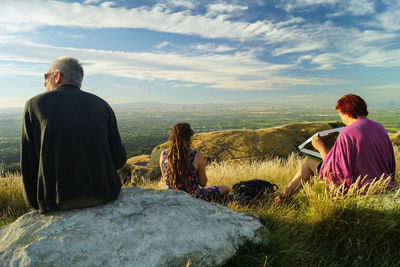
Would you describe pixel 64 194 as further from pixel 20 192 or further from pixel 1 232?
pixel 20 192

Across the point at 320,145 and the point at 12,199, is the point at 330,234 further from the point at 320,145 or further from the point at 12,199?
the point at 12,199

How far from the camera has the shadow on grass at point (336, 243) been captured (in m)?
2.56

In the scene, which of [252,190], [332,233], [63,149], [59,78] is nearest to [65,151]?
[63,149]

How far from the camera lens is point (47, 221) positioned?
7.90 ft

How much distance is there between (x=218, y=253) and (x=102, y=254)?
97 cm

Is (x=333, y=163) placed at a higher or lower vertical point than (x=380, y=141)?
lower

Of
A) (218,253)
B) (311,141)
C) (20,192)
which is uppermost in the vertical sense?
(311,141)

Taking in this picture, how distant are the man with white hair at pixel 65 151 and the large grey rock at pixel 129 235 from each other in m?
0.17

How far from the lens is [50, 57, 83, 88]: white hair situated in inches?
108

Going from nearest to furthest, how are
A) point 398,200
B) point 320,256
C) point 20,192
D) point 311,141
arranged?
1. point 320,256
2. point 398,200
3. point 311,141
4. point 20,192

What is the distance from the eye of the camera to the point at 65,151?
243cm

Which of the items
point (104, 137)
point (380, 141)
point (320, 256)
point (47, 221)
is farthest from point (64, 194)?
point (380, 141)

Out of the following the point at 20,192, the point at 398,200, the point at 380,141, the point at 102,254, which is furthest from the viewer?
the point at 20,192

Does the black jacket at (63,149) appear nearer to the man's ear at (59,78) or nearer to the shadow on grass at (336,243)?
the man's ear at (59,78)
